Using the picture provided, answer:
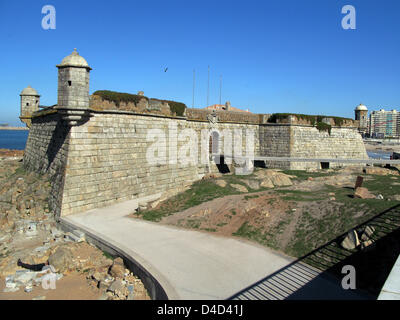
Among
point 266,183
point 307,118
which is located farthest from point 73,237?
point 307,118

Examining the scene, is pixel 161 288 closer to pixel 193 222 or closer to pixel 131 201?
pixel 193 222

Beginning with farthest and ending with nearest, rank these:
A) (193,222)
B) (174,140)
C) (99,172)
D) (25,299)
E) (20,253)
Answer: (174,140) < (99,172) < (193,222) < (20,253) < (25,299)

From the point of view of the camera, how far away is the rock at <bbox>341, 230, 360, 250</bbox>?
8.36 meters

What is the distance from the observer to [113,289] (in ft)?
27.1

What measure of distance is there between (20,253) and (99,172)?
506 centimetres

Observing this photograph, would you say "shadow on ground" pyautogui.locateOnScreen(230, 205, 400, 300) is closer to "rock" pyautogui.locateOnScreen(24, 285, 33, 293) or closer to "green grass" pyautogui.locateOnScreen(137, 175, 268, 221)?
"green grass" pyautogui.locateOnScreen(137, 175, 268, 221)

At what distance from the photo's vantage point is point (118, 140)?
1565 cm

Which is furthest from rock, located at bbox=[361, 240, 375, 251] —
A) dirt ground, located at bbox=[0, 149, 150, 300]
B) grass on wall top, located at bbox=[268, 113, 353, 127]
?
grass on wall top, located at bbox=[268, 113, 353, 127]

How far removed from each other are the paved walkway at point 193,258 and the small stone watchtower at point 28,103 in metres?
13.4

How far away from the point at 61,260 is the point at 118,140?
7481 mm

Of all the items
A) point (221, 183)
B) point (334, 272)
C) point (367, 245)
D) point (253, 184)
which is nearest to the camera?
point (334, 272)

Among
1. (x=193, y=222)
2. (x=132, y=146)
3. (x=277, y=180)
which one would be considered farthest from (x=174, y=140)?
(x=193, y=222)

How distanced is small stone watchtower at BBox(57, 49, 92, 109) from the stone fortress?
42 millimetres

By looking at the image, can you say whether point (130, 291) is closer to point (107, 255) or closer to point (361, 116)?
point (107, 255)
